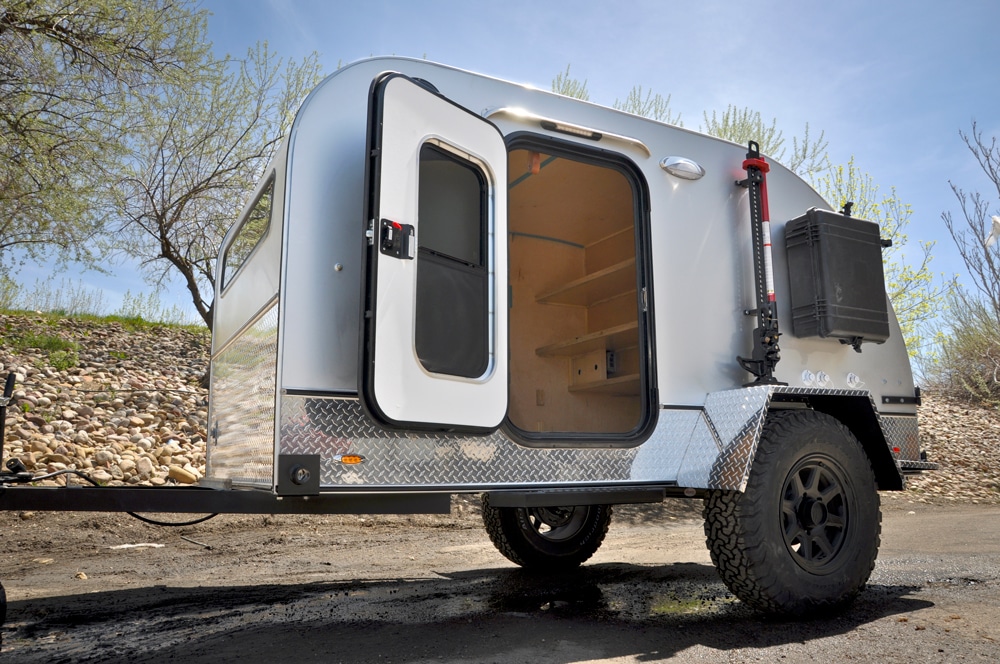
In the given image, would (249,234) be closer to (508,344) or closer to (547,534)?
(508,344)

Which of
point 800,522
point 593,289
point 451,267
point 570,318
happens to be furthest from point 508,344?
point 570,318

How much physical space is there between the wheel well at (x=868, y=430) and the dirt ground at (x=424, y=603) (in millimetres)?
609

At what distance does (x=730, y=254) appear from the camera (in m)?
4.11

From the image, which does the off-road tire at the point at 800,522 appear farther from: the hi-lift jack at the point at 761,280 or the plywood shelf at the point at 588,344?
the plywood shelf at the point at 588,344

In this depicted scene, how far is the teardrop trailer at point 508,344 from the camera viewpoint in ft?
9.31

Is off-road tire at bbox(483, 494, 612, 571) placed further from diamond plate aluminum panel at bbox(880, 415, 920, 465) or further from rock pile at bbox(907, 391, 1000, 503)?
rock pile at bbox(907, 391, 1000, 503)

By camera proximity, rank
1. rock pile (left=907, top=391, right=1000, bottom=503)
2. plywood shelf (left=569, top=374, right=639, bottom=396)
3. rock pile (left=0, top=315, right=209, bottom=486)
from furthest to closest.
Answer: rock pile (left=907, top=391, right=1000, bottom=503), rock pile (left=0, top=315, right=209, bottom=486), plywood shelf (left=569, top=374, right=639, bottom=396)

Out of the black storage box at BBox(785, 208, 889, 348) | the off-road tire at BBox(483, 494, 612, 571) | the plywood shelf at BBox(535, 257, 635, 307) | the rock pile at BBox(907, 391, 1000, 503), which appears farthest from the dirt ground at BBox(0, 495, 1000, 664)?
the rock pile at BBox(907, 391, 1000, 503)

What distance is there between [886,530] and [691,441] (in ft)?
16.4

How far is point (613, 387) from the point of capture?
19.6 feet

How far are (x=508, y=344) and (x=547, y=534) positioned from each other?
2.62 metres

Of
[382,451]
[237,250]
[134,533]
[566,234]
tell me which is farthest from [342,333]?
[134,533]

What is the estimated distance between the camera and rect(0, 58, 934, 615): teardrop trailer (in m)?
2.84

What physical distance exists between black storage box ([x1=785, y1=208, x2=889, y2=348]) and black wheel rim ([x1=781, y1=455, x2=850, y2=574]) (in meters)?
0.85
